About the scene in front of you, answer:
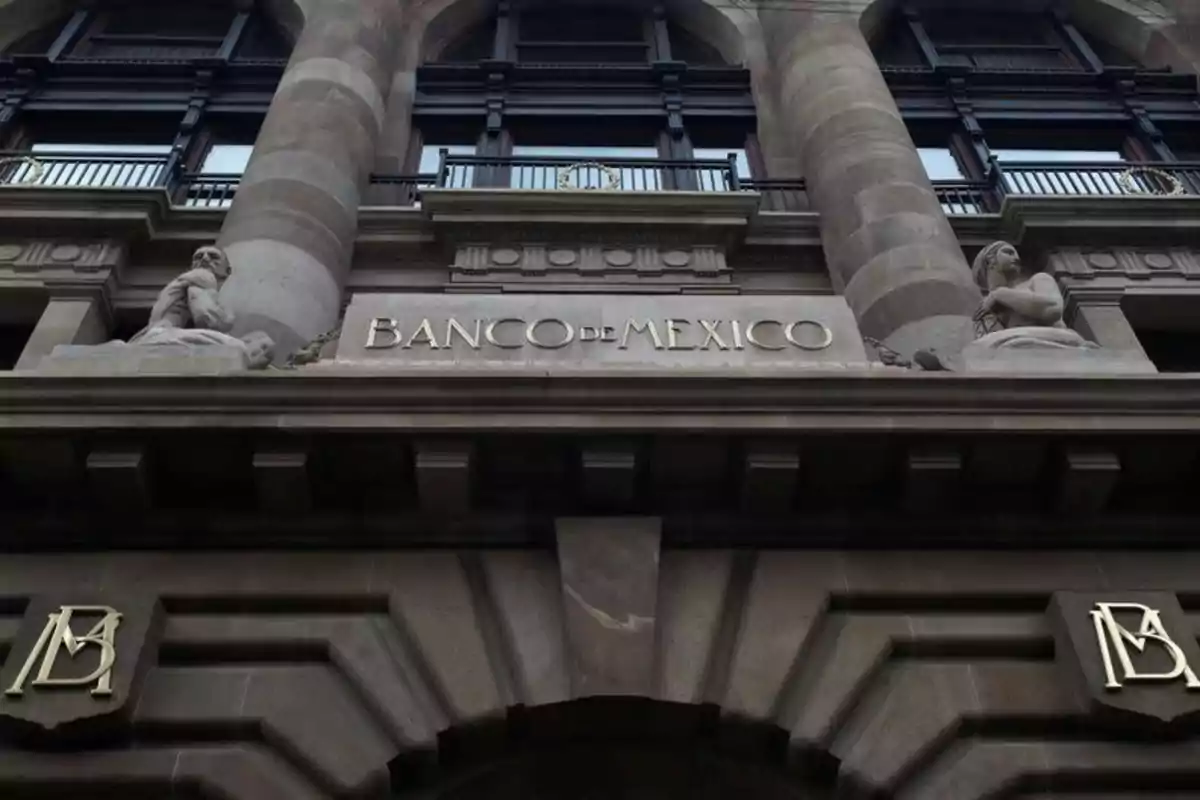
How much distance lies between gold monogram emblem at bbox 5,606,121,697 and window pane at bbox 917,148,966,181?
13715 millimetres

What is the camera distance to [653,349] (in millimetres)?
10312

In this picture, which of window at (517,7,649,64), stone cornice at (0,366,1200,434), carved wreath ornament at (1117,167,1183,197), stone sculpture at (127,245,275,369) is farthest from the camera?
window at (517,7,649,64)

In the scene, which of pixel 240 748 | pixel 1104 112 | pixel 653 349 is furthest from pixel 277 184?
pixel 1104 112

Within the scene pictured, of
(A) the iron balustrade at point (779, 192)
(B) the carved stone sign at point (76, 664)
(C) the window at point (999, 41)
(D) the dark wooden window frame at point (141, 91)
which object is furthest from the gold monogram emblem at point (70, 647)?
(C) the window at point (999, 41)

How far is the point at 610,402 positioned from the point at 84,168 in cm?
1203

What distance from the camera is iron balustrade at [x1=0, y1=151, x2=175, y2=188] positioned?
16766 millimetres

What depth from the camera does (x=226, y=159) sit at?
18.2 m

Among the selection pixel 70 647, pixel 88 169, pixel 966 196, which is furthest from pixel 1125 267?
pixel 88 169

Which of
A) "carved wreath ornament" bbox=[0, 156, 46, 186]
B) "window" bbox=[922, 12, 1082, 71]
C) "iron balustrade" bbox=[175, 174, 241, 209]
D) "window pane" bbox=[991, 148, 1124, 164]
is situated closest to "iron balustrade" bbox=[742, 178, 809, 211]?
"window pane" bbox=[991, 148, 1124, 164]

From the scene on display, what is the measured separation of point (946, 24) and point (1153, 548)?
16.5 meters

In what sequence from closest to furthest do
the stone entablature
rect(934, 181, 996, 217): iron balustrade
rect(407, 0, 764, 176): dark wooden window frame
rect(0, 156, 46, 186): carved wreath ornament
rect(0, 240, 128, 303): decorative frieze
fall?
rect(0, 240, 128, 303): decorative frieze
the stone entablature
rect(0, 156, 46, 186): carved wreath ornament
rect(934, 181, 996, 217): iron balustrade
rect(407, 0, 764, 176): dark wooden window frame

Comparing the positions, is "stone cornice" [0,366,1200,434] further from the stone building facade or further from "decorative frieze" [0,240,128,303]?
"decorative frieze" [0,240,128,303]

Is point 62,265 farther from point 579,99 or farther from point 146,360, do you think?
point 579,99

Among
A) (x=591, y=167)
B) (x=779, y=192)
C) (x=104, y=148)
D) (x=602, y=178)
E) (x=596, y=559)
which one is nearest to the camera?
(x=596, y=559)
